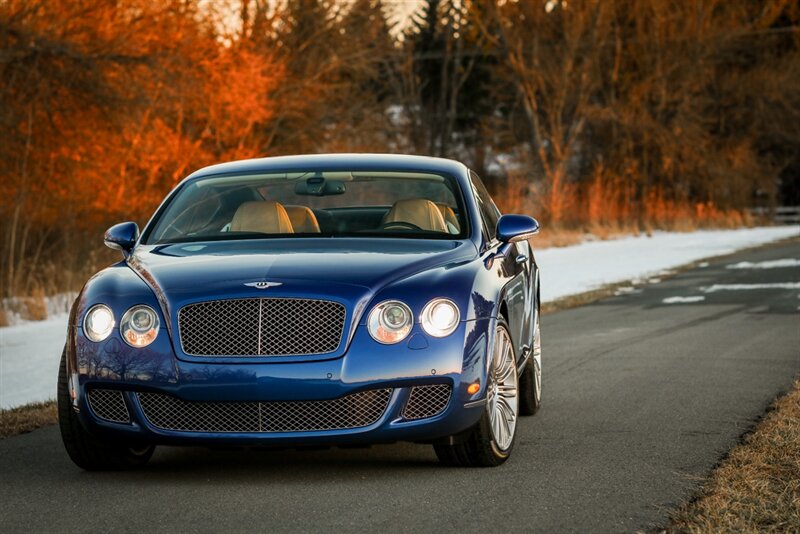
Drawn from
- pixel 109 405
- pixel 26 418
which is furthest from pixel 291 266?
pixel 26 418

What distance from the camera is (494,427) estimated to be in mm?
6746

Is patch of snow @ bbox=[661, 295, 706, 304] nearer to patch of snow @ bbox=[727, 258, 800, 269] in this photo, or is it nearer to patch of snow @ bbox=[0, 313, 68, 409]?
patch of snow @ bbox=[727, 258, 800, 269]

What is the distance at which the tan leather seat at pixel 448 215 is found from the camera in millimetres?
7910

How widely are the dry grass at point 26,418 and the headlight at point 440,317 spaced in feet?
10.2

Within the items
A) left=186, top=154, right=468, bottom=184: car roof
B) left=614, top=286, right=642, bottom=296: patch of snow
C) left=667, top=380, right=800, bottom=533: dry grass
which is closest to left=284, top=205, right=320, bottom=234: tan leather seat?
left=186, top=154, right=468, bottom=184: car roof

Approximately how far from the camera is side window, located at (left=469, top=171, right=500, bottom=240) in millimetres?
8197

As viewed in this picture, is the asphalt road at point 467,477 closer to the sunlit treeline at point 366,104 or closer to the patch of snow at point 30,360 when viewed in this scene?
the patch of snow at point 30,360

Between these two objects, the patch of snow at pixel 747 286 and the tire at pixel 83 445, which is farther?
the patch of snow at pixel 747 286

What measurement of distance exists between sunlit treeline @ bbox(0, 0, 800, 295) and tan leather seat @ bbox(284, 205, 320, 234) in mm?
10805

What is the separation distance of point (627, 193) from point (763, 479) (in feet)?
126

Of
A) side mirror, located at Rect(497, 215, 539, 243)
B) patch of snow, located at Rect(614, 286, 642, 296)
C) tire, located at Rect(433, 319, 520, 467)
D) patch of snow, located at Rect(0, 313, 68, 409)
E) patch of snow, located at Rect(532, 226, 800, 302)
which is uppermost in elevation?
side mirror, located at Rect(497, 215, 539, 243)

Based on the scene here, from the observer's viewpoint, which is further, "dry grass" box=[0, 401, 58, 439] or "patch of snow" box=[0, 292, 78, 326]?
"patch of snow" box=[0, 292, 78, 326]

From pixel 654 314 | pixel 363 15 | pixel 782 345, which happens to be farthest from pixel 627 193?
pixel 782 345

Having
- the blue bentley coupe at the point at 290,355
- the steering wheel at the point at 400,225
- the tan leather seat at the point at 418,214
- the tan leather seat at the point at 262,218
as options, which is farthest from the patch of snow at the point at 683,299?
the blue bentley coupe at the point at 290,355
